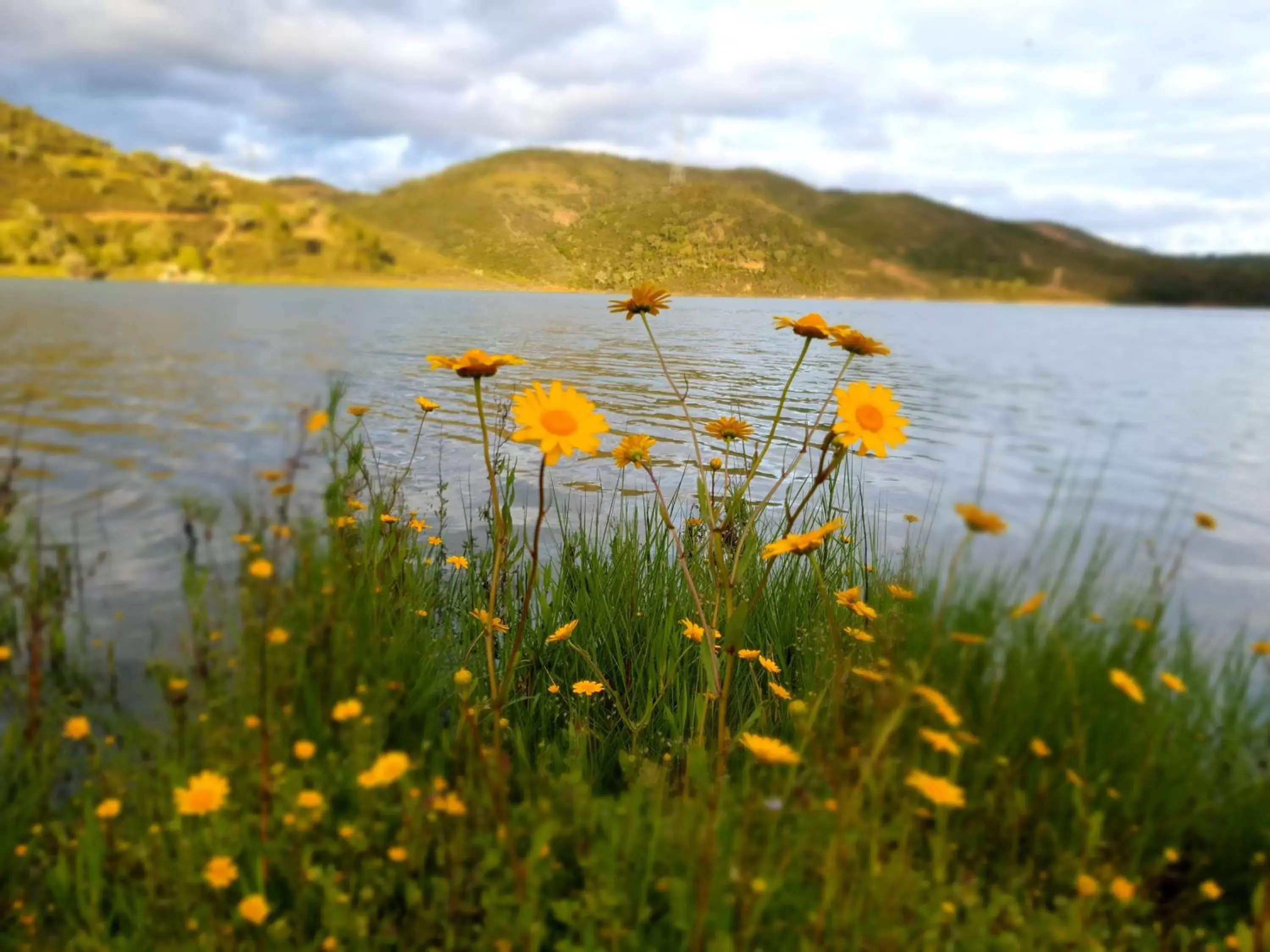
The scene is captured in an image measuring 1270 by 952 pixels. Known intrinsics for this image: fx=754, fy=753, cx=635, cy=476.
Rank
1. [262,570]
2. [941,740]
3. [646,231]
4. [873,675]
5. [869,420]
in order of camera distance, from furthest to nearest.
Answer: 1. [646,231]
2. [869,420]
3. [873,675]
4. [262,570]
5. [941,740]

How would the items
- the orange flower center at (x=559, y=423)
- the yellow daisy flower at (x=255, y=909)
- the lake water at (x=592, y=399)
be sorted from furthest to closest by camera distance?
the lake water at (x=592, y=399)
the orange flower center at (x=559, y=423)
the yellow daisy flower at (x=255, y=909)

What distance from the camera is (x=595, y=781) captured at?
8.59 feet

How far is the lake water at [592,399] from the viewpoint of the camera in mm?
2473

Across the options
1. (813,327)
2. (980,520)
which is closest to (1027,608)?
(980,520)

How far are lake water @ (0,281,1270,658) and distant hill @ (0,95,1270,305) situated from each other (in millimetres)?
259

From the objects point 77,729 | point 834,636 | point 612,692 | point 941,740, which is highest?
point 941,740

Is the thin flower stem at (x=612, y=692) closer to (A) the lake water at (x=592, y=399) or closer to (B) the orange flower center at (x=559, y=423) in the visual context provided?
(B) the orange flower center at (x=559, y=423)

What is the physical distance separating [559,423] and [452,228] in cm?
369

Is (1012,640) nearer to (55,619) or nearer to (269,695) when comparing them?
(269,695)

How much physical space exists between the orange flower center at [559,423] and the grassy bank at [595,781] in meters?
0.01

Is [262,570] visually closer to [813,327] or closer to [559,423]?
[559,423]

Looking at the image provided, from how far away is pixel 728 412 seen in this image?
3.55 meters

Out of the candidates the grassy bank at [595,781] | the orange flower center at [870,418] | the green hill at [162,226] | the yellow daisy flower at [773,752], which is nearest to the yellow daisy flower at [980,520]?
the grassy bank at [595,781]

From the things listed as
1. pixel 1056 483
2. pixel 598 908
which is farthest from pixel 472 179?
pixel 598 908
